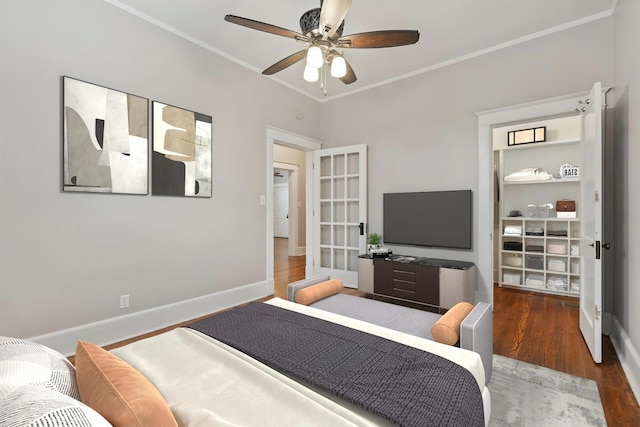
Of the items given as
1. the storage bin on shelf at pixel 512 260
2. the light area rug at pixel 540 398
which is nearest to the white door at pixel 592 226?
the light area rug at pixel 540 398

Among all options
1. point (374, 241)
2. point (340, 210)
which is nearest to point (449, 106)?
point (374, 241)

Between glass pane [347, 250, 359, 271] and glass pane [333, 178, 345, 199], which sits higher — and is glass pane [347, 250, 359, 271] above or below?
below

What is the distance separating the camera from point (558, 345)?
259 centimetres

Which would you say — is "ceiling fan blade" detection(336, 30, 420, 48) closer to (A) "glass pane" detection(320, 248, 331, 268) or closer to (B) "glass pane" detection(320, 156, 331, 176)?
(B) "glass pane" detection(320, 156, 331, 176)

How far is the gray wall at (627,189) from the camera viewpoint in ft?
6.79

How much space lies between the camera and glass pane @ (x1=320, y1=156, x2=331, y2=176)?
4.87 metres

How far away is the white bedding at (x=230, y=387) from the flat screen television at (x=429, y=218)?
7.97 ft

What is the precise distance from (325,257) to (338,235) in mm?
434

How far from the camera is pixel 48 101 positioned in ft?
7.63

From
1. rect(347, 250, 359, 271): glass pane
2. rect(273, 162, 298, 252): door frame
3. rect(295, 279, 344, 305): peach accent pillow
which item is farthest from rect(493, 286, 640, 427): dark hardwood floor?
rect(273, 162, 298, 252): door frame

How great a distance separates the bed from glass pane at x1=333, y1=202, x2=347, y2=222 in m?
3.21

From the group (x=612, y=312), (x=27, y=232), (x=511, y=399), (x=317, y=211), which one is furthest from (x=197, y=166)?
(x=612, y=312)

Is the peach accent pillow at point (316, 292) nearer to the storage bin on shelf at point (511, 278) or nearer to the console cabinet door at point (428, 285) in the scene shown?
the console cabinet door at point (428, 285)

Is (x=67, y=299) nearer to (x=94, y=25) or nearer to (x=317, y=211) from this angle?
(x=94, y=25)
